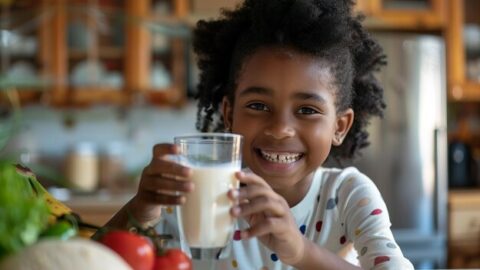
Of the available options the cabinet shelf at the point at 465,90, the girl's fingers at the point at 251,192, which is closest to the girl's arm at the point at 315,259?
the girl's fingers at the point at 251,192

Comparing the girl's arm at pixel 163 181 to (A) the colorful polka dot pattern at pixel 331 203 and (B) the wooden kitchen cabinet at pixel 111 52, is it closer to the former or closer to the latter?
(A) the colorful polka dot pattern at pixel 331 203

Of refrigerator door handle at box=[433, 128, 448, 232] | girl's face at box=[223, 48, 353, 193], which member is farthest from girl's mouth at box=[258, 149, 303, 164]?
refrigerator door handle at box=[433, 128, 448, 232]

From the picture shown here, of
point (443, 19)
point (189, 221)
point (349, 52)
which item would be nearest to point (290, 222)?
point (189, 221)

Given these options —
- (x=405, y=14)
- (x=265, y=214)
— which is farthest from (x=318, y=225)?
(x=405, y=14)

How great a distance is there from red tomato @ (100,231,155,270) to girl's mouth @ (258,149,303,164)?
0.45m

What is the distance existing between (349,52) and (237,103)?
0.24m

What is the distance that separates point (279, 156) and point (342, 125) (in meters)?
0.23

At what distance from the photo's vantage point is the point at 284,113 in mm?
982

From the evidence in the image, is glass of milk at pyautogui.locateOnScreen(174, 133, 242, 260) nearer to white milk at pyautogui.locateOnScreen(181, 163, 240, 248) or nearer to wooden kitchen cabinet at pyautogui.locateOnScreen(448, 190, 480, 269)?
white milk at pyautogui.locateOnScreen(181, 163, 240, 248)

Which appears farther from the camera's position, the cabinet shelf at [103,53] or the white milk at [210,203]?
the cabinet shelf at [103,53]

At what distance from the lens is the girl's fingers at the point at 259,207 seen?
2.36 feet

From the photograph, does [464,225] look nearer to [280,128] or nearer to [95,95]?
[95,95]

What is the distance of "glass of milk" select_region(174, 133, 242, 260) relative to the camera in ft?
2.32

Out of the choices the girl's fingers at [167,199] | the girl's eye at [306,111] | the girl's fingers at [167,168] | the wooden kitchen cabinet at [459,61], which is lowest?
the girl's fingers at [167,199]
